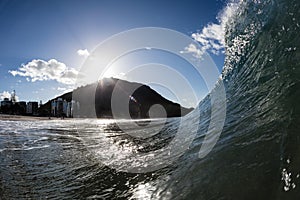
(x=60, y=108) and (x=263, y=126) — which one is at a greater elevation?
(x=60, y=108)

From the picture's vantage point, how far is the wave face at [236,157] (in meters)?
2.55

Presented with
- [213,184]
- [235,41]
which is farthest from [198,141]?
[235,41]

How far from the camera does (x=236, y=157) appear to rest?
118 inches

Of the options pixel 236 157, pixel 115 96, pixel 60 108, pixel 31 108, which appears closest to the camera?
pixel 236 157

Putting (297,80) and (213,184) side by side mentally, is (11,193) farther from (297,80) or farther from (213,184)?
(297,80)

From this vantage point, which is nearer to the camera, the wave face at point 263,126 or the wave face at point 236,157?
the wave face at point 263,126

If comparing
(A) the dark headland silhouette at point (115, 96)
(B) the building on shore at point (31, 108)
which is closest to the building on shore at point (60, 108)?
(B) the building on shore at point (31, 108)

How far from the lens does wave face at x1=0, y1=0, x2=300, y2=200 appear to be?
101 inches

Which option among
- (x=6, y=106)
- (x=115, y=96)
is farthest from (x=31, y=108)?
(x=115, y=96)

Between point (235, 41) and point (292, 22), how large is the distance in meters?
2.73

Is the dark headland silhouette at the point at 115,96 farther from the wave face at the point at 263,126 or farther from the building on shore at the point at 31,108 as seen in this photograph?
the wave face at the point at 263,126

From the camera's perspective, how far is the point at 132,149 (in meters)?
5.70

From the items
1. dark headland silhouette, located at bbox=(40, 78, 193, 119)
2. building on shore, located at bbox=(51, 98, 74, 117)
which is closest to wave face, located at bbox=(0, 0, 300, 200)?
building on shore, located at bbox=(51, 98, 74, 117)

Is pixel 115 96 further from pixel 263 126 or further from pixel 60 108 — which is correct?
pixel 263 126
